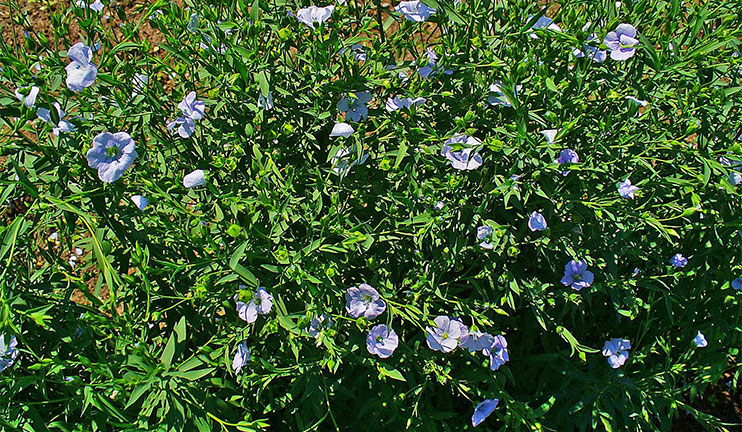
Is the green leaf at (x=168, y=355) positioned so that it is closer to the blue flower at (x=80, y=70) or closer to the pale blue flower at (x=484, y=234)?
the blue flower at (x=80, y=70)

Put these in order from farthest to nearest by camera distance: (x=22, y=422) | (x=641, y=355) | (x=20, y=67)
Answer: (x=641, y=355)
(x=22, y=422)
(x=20, y=67)

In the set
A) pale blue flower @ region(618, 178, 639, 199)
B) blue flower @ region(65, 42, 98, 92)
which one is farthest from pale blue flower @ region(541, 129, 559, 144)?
blue flower @ region(65, 42, 98, 92)

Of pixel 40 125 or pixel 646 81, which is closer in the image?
pixel 40 125

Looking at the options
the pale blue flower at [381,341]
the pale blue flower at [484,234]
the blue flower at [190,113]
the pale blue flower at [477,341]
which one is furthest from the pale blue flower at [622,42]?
the blue flower at [190,113]

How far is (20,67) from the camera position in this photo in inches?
67.7

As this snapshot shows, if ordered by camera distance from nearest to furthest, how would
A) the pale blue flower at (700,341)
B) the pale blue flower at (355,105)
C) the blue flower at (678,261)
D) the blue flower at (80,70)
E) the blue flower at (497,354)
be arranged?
the blue flower at (80,70) → the pale blue flower at (355,105) → the blue flower at (497,354) → the blue flower at (678,261) → the pale blue flower at (700,341)

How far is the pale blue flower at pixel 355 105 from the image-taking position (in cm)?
199

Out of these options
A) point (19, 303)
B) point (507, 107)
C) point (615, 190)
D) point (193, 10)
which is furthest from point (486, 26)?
point (19, 303)

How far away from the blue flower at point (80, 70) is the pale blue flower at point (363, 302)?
2.98 ft

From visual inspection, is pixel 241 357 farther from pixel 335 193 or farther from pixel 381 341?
pixel 335 193

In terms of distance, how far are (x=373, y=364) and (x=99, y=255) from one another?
33.5 inches

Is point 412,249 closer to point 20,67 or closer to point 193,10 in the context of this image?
point 193,10

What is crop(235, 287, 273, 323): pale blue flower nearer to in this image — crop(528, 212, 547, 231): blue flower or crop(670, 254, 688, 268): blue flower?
crop(528, 212, 547, 231): blue flower

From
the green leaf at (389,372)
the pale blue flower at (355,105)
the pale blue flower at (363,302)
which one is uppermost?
the pale blue flower at (355,105)
